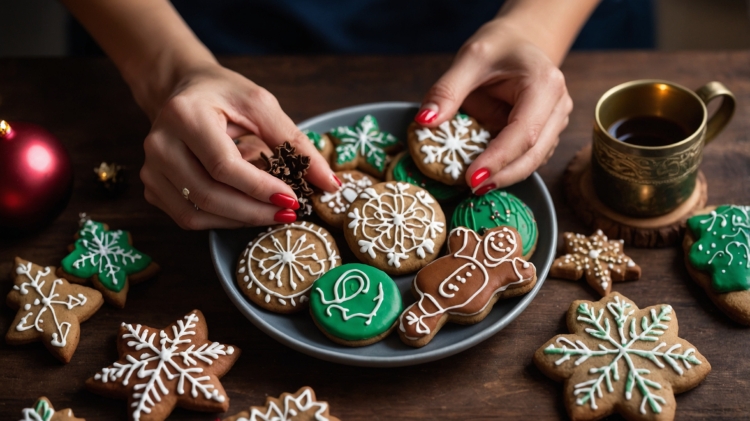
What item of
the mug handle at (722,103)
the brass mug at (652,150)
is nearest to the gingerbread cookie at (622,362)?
the brass mug at (652,150)

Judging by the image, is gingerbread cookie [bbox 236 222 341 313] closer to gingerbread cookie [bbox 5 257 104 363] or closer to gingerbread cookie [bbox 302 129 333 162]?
gingerbread cookie [bbox 302 129 333 162]

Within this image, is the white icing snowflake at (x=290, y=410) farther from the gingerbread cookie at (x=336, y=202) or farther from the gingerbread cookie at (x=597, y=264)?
the gingerbread cookie at (x=597, y=264)

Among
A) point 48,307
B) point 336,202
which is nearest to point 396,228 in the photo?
point 336,202

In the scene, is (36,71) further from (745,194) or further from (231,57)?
(745,194)

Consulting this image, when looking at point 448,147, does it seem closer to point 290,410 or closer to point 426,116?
Answer: point 426,116

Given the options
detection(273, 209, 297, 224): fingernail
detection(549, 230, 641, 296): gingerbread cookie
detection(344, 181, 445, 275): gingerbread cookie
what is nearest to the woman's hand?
detection(273, 209, 297, 224): fingernail
